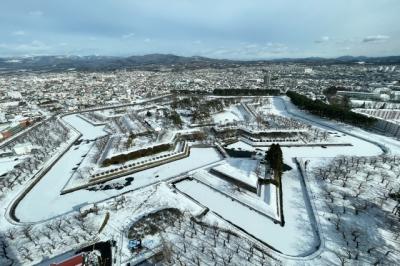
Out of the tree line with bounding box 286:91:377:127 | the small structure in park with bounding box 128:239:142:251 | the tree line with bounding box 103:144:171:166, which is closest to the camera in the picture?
the small structure in park with bounding box 128:239:142:251

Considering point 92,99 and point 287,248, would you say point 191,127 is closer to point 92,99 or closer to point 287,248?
point 287,248

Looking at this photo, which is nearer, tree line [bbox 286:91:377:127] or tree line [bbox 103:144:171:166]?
tree line [bbox 103:144:171:166]

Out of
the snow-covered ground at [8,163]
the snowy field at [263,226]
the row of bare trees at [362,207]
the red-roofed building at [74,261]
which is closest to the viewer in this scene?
the red-roofed building at [74,261]

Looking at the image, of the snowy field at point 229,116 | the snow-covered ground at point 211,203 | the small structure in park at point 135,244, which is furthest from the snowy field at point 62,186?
the snowy field at point 229,116

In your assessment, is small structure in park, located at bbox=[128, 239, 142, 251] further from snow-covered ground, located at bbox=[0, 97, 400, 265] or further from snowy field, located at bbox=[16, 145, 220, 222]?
snowy field, located at bbox=[16, 145, 220, 222]

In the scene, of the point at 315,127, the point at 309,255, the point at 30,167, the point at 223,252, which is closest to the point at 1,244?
the point at 30,167

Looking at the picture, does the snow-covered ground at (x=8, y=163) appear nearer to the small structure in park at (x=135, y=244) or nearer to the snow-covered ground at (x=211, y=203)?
the snow-covered ground at (x=211, y=203)

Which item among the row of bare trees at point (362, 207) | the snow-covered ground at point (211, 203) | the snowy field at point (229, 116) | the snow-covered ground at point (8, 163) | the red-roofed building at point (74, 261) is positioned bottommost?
the snow-covered ground at point (8, 163)

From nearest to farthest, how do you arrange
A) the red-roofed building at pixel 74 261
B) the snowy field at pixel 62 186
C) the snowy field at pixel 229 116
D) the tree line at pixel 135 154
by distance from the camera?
1. the red-roofed building at pixel 74 261
2. the snowy field at pixel 62 186
3. the tree line at pixel 135 154
4. the snowy field at pixel 229 116

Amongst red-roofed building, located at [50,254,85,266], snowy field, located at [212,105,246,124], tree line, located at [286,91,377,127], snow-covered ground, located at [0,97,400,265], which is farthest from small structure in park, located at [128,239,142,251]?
tree line, located at [286,91,377,127]

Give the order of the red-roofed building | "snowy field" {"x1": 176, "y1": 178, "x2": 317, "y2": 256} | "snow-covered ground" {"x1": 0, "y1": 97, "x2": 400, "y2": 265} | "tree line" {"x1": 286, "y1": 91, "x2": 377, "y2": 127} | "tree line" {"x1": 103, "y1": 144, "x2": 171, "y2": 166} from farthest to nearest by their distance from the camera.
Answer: "tree line" {"x1": 286, "y1": 91, "x2": 377, "y2": 127}
"tree line" {"x1": 103, "y1": 144, "x2": 171, "y2": 166}
"snow-covered ground" {"x1": 0, "y1": 97, "x2": 400, "y2": 265}
"snowy field" {"x1": 176, "y1": 178, "x2": 317, "y2": 256}
the red-roofed building

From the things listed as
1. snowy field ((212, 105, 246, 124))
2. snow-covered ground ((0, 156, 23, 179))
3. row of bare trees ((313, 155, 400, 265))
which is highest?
row of bare trees ((313, 155, 400, 265))

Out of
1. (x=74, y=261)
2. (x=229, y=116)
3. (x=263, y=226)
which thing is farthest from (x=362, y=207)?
(x=229, y=116)
